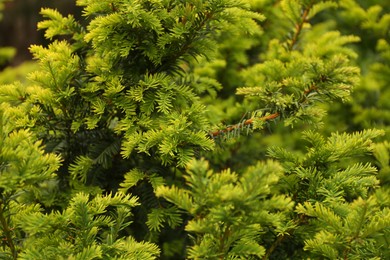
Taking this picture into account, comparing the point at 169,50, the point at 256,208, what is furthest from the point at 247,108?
the point at 256,208

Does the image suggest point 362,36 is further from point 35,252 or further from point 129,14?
point 35,252

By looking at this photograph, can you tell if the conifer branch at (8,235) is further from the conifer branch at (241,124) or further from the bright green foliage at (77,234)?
the conifer branch at (241,124)

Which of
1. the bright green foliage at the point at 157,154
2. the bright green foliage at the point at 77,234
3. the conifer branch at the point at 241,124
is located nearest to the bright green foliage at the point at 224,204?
the bright green foliage at the point at 157,154

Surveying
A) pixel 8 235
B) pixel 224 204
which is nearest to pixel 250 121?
pixel 224 204

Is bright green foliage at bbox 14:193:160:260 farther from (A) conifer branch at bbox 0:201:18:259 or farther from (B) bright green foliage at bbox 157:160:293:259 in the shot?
(B) bright green foliage at bbox 157:160:293:259

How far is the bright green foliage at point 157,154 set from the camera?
989 millimetres

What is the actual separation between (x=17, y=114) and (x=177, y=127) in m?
0.47

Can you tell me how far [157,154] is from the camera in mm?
1347

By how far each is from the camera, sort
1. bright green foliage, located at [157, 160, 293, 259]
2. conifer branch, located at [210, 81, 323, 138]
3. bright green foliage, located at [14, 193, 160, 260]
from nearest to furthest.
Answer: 1. bright green foliage, located at [157, 160, 293, 259]
2. bright green foliage, located at [14, 193, 160, 260]
3. conifer branch, located at [210, 81, 323, 138]

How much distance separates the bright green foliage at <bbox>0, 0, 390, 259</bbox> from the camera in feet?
3.24

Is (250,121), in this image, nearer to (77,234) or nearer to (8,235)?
(77,234)

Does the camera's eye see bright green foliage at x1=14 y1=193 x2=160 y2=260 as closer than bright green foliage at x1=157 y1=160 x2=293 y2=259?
No

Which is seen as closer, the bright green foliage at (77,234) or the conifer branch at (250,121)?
the bright green foliage at (77,234)

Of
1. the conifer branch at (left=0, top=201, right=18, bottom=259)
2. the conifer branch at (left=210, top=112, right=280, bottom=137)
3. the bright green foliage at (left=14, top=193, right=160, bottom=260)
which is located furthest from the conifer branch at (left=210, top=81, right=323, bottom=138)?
the conifer branch at (left=0, top=201, right=18, bottom=259)
